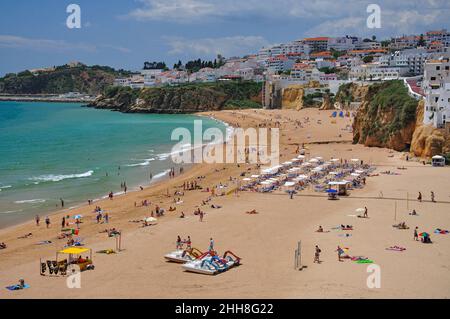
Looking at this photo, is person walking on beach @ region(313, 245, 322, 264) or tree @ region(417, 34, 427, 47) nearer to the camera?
person walking on beach @ region(313, 245, 322, 264)

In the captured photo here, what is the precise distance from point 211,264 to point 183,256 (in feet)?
3.84

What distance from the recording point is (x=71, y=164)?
117 feet

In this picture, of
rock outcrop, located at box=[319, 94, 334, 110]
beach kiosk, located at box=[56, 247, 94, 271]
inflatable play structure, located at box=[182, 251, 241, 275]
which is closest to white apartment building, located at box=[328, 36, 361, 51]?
rock outcrop, located at box=[319, 94, 334, 110]

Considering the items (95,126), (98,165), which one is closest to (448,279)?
(98,165)

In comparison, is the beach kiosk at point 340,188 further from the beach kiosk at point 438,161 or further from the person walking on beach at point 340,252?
the person walking on beach at point 340,252

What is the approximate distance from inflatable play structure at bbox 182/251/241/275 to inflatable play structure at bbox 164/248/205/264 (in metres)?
0.33

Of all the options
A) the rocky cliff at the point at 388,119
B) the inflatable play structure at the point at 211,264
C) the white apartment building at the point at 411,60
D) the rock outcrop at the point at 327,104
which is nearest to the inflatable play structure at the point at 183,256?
the inflatable play structure at the point at 211,264

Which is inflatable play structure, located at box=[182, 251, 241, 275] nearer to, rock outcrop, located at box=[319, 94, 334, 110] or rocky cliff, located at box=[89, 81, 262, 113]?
rock outcrop, located at box=[319, 94, 334, 110]

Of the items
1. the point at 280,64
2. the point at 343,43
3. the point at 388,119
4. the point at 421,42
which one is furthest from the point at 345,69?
the point at 388,119

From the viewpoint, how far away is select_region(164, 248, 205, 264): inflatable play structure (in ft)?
46.1

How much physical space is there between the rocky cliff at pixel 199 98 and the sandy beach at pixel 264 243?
65900mm

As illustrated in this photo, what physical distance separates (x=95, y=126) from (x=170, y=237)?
2079 inches

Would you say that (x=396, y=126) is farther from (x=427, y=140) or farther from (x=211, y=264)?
(x=211, y=264)

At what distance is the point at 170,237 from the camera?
56.2 feet
